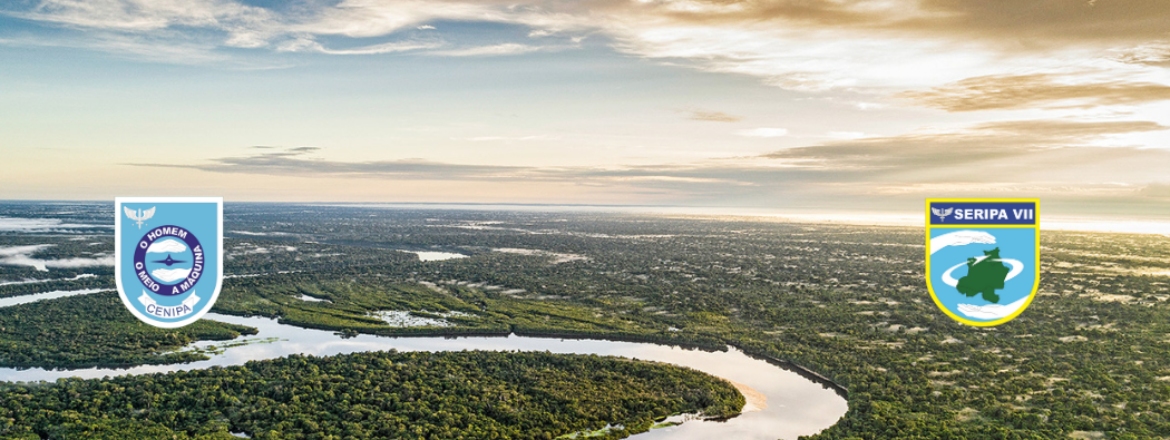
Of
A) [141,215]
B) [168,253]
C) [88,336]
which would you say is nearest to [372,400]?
[168,253]

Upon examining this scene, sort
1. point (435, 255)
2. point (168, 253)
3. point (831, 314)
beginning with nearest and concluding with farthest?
point (168, 253) → point (831, 314) → point (435, 255)

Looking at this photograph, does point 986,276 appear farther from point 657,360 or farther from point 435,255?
point 435,255

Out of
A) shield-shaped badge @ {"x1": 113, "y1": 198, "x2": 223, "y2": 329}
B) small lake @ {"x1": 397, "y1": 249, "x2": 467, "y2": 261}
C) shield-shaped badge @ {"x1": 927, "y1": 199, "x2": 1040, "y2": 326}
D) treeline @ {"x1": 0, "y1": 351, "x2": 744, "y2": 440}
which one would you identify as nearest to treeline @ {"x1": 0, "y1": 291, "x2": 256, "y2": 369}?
treeline @ {"x1": 0, "y1": 351, "x2": 744, "y2": 440}

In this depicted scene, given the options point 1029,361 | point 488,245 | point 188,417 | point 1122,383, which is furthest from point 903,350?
point 488,245

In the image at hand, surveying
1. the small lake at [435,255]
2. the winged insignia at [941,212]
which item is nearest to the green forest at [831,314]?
the small lake at [435,255]

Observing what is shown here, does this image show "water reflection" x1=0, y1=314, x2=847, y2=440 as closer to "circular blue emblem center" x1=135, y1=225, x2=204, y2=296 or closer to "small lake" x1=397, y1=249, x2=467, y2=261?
"circular blue emblem center" x1=135, y1=225, x2=204, y2=296

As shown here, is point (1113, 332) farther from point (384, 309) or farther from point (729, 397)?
point (384, 309)
